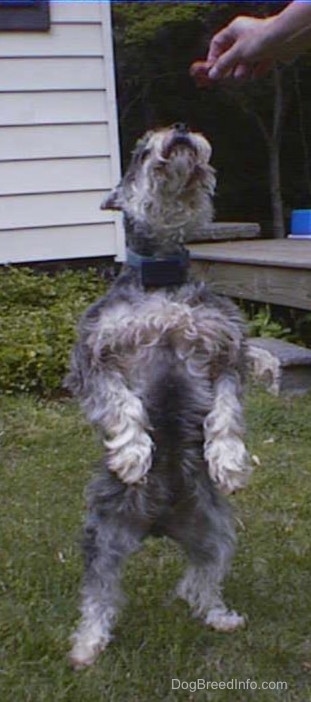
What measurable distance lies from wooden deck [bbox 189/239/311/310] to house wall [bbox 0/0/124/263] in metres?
0.70

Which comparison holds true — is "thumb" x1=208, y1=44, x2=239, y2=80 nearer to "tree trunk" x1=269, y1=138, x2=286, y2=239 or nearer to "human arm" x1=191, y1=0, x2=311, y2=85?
"human arm" x1=191, y1=0, x2=311, y2=85

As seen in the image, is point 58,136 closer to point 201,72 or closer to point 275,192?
point 201,72

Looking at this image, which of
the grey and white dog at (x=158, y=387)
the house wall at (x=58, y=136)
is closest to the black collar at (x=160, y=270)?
the grey and white dog at (x=158, y=387)

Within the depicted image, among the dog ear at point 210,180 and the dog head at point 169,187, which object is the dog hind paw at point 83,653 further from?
the dog ear at point 210,180

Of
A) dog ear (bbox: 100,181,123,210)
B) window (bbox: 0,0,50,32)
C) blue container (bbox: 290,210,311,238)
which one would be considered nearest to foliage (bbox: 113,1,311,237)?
blue container (bbox: 290,210,311,238)

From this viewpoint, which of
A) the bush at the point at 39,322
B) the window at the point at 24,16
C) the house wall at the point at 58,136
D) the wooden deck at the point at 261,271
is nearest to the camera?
the bush at the point at 39,322

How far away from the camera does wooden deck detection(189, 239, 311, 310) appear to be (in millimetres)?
6188

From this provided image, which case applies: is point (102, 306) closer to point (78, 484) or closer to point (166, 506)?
point (166, 506)

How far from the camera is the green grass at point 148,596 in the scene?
295 centimetres

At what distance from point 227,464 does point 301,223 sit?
23.4 feet

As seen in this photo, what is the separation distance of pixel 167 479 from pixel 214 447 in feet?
0.65

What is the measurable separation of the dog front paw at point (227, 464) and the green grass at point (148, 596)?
48 centimetres

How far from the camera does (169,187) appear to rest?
3080 millimetres

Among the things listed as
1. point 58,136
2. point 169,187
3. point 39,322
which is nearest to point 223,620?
point 169,187
